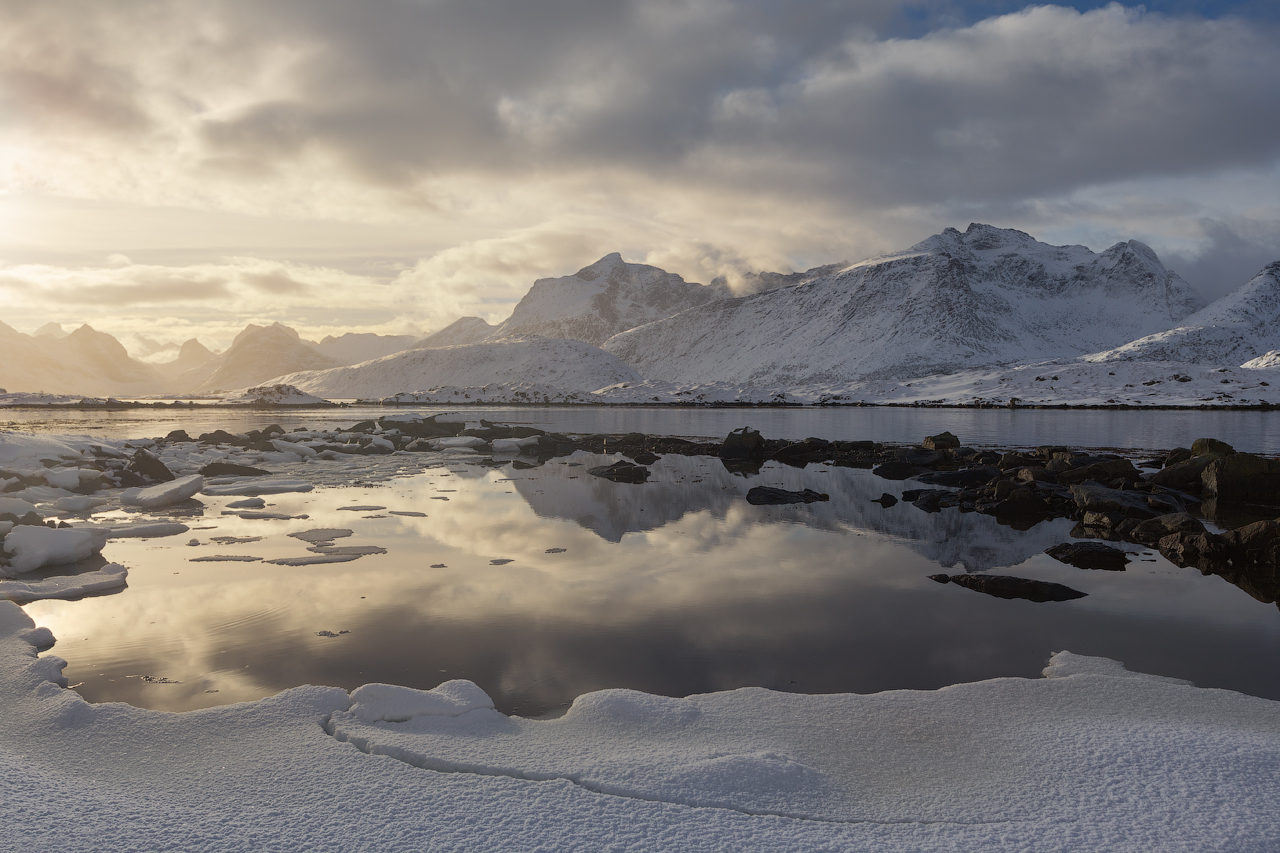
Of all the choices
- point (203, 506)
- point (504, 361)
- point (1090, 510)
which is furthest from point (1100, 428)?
point (504, 361)

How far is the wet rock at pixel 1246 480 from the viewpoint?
19.8 m

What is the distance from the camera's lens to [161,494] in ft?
61.0

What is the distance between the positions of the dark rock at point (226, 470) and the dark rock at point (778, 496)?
1859cm

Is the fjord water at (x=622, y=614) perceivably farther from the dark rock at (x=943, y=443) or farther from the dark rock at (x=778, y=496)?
the dark rock at (x=943, y=443)

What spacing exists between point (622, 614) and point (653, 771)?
15.5 feet

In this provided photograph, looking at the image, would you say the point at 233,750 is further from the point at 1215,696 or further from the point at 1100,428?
the point at 1100,428

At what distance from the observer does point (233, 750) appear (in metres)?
5.25

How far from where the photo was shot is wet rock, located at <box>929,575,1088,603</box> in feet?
34.7

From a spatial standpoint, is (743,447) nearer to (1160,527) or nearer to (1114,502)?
(1114,502)

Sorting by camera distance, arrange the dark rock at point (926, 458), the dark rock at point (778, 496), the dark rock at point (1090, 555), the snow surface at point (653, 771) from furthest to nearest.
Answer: the dark rock at point (926, 458)
the dark rock at point (778, 496)
the dark rock at point (1090, 555)
the snow surface at point (653, 771)

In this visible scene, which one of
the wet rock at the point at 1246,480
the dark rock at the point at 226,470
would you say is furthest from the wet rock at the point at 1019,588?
the dark rock at the point at 226,470

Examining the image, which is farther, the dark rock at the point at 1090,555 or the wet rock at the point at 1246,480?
the wet rock at the point at 1246,480

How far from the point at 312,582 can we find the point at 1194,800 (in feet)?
36.1

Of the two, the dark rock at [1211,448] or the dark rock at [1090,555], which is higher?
the dark rock at [1211,448]
